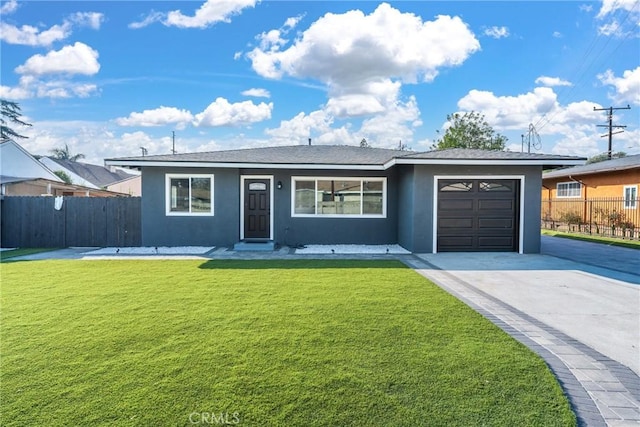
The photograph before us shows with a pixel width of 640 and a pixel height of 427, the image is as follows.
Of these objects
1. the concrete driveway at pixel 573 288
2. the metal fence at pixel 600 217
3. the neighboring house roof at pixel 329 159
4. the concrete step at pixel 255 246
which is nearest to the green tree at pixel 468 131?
the metal fence at pixel 600 217

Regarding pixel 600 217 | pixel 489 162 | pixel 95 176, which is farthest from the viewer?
pixel 95 176

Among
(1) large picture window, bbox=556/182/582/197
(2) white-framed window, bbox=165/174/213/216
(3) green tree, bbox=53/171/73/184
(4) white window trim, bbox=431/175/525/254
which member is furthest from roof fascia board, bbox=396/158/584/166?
(3) green tree, bbox=53/171/73/184

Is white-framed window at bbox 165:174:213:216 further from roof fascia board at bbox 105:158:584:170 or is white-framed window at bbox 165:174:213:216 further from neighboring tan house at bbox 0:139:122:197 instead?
neighboring tan house at bbox 0:139:122:197

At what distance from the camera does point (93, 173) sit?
39.6 m

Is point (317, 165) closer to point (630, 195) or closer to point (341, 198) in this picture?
point (341, 198)

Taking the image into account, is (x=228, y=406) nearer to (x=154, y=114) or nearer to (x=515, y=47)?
(x=515, y=47)

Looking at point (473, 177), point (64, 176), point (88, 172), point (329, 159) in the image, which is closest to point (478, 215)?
point (473, 177)

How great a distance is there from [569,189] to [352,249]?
701 inches

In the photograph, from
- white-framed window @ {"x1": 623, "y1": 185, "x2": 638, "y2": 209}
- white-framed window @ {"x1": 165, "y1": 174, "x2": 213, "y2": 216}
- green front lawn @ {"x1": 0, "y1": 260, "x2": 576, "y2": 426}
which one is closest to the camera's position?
green front lawn @ {"x1": 0, "y1": 260, "x2": 576, "y2": 426}

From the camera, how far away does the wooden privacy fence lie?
11.9m

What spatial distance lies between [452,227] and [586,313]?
571 centimetres

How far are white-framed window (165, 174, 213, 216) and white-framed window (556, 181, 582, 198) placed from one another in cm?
2077

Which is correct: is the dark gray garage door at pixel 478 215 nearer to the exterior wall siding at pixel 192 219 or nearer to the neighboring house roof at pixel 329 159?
the neighboring house roof at pixel 329 159

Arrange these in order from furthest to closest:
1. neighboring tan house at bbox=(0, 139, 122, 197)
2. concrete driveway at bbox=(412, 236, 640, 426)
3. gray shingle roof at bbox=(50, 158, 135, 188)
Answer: gray shingle roof at bbox=(50, 158, 135, 188) → neighboring tan house at bbox=(0, 139, 122, 197) → concrete driveway at bbox=(412, 236, 640, 426)
